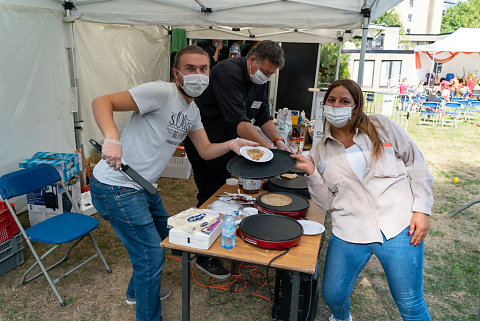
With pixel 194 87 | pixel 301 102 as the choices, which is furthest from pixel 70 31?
pixel 301 102

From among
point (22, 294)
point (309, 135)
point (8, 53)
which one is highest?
point (8, 53)

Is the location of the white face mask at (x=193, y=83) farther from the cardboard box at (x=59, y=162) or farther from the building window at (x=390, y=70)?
the building window at (x=390, y=70)

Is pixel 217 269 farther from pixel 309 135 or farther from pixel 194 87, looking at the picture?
pixel 309 135

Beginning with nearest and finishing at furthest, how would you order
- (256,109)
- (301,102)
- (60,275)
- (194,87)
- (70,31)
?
1. (194,87)
2. (60,275)
3. (256,109)
4. (70,31)
5. (301,102)

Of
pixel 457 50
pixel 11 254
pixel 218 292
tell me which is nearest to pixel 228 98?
pixel 218 292

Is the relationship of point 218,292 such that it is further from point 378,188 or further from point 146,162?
point 378,188

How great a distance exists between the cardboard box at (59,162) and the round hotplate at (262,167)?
7.96 ft

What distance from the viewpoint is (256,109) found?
10.4 feet

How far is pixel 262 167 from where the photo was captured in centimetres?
199

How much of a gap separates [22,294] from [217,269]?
1.58 metres

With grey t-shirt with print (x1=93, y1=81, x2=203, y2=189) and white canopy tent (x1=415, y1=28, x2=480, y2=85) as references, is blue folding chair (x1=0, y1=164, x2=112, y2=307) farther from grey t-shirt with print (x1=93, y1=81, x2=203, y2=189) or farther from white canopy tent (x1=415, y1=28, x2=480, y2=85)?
white canopy tent (x1=415, y1=28, x2=480, y2=85)

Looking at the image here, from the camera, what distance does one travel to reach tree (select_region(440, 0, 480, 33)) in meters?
44.5

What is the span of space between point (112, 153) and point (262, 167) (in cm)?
86

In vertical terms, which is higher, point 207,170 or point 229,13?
point 229,13
